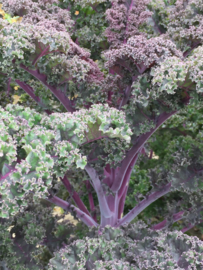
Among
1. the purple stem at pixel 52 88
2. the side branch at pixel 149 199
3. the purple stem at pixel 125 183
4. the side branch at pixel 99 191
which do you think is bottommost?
the side branch at pixel 149 199

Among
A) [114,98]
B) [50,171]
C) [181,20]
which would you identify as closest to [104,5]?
[181,20]

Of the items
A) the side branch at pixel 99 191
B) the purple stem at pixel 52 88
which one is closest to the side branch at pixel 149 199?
the side branch at pixel 99 191

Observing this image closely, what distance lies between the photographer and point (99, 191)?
189 cm

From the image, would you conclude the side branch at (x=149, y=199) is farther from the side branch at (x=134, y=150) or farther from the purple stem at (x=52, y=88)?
the purple stem at (x=52, y=88)

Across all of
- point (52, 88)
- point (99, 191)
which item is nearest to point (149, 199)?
point (99, 191)

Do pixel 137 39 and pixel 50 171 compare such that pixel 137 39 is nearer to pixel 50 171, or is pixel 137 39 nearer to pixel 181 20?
pixel 181 20

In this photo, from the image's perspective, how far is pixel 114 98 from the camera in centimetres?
192

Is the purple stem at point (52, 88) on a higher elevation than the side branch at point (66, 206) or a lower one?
higher

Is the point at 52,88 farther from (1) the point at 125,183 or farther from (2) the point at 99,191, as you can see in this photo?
(1) the point at 125,183

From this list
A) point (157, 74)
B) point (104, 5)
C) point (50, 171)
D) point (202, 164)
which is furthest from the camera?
point (104, 5)

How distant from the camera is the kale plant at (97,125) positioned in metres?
1.27

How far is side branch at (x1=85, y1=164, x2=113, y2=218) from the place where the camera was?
172 centimetres

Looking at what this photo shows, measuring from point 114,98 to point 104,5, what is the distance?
0.95m

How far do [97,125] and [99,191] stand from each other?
2.26 feet
